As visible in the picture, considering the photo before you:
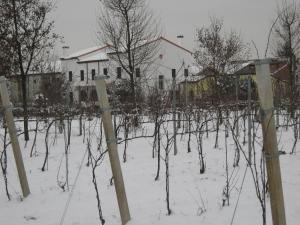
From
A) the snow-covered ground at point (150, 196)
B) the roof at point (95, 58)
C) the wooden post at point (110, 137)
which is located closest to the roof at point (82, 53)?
the roof at point (95, 58)

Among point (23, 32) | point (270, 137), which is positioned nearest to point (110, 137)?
point (270, 137)

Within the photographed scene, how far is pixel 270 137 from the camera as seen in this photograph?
2713 millimetres

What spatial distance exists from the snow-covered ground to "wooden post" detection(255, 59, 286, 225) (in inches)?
46.3

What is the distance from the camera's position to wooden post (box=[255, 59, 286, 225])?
8.75ft

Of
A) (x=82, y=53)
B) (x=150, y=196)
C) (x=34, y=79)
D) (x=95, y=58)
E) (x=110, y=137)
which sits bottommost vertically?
(x=150, y=196)

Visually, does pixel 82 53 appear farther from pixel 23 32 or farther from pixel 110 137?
pixel 110 137

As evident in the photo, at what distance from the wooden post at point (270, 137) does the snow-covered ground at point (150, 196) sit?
1176 mm

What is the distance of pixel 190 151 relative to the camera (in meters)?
8.02

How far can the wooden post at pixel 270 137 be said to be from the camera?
8.75 feet

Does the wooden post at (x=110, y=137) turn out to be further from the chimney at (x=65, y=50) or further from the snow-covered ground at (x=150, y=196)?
the chimney at (x=65, y=50)

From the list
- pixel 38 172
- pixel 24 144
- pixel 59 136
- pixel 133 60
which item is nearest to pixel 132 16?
pixel 133 60

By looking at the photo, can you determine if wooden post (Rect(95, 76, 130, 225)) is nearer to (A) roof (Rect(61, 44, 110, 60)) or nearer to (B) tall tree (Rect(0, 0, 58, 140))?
(B) tall tree (Rect(0, 0, 58, 140))

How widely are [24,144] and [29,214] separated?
5.95 metres

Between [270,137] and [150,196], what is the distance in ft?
8.29
